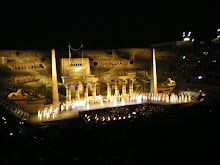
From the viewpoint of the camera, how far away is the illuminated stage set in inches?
588

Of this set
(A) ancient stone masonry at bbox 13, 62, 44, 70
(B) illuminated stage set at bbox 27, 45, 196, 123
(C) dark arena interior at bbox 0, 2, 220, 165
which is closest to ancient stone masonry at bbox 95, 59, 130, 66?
(C) dark arena interior at bbox 0, 2, 220, 165

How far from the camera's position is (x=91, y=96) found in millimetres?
20094

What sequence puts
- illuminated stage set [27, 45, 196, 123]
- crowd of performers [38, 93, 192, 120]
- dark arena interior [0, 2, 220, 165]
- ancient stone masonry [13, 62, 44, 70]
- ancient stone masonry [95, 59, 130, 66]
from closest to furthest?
1. dark arena interior [0, 2, 220, 165]
2. illuminated stage set [27, 45, 196, 123]
3. crowd of performers [38, 93, 192, 120]
4. ancient stone masonry [13, 62, 44, 70]
5. ancient stone masonry [95, 59, 130, 66]

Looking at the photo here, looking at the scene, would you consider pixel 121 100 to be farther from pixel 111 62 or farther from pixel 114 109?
pixel 111 62

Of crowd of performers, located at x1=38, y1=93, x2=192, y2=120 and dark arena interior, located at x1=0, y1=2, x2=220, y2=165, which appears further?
crowd of performers, located at x1=38, y1=93, x2=192, y2=120

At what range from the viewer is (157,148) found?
6.84 m

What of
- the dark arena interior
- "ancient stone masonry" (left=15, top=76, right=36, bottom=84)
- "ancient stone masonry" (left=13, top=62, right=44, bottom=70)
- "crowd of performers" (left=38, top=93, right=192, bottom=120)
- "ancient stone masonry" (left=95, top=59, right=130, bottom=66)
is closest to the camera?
the dark arena interior

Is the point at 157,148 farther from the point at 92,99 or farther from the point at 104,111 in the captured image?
the point at 92,99

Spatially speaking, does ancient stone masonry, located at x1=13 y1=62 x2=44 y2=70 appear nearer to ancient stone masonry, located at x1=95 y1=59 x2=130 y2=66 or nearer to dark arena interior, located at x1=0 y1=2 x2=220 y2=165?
dark arena interior, located at x1=0 y1=2 x2=220 y2=165

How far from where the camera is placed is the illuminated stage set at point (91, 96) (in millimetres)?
14931

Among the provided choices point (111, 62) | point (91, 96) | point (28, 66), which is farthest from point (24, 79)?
point (111, 62)

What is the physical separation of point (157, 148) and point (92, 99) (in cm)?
1217

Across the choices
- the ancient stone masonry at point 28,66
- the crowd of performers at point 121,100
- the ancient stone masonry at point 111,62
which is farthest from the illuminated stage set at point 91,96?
the ancient stone masonry at point 111,62

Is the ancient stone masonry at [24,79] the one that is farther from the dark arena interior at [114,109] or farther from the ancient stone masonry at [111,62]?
the ancient stone masonry at [111,62]
